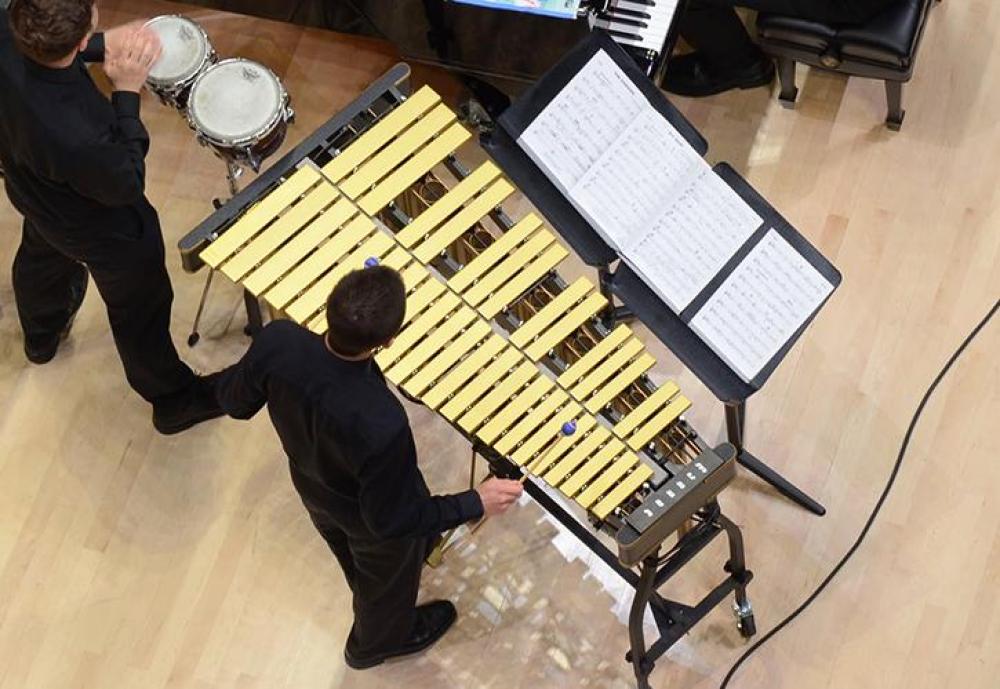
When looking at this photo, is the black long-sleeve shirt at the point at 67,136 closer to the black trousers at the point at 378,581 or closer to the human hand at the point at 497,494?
the black trousers at the point at 378,581

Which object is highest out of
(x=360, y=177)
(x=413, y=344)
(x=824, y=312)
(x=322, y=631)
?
(x=360, y=177)

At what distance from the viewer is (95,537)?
4.61m

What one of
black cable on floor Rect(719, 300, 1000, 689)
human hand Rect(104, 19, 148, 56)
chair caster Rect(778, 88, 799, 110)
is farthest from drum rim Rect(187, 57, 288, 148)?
black cable on floor Rect(719, 300, 1000, 689)

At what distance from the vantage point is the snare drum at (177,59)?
13.9 feet

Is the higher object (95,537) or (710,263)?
(710,263)

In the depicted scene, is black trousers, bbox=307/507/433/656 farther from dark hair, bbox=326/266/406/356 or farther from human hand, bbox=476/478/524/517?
dark hair, bbox=326/266/406/356

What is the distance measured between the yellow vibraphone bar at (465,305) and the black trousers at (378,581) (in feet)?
1.33

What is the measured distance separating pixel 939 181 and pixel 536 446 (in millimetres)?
2038

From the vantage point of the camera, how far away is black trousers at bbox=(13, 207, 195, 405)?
4039 millimetres

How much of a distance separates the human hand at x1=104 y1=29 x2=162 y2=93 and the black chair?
189 cm

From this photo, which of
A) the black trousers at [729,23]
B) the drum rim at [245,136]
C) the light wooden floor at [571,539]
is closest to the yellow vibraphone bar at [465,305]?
the drum rim at [245,136]

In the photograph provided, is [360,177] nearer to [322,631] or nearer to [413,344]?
[413,344]

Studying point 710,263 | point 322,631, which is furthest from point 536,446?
point 322,631

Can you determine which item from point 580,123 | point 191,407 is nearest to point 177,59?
point 191,407
